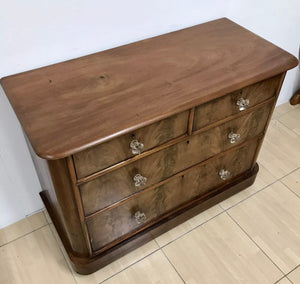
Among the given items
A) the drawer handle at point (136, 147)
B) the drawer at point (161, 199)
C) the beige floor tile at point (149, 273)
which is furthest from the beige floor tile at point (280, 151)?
the drawer handle at point (136, 147)

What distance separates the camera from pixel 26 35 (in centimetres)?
102

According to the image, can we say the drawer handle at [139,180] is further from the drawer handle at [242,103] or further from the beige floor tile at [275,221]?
the beige floor tile at [275,221]

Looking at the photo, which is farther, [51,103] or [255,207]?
[255,207]

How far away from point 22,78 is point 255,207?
46.7 inches

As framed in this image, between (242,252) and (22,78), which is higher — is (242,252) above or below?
below

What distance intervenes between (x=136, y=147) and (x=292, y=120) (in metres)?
1.44

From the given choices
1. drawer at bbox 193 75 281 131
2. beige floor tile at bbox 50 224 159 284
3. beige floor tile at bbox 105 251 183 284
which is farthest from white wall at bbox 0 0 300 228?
beige floor tile at bbox 105 251 183 284

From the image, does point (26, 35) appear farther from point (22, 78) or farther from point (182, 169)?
point (182, 169)

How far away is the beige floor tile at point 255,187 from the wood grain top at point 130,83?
719 mm

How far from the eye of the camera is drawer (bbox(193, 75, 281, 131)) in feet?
3.49

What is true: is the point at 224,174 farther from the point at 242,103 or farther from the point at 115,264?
the point at 115,264

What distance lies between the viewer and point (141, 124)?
35.1 inches

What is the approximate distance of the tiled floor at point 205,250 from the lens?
1.31 m

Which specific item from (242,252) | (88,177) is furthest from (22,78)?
(242,252)
